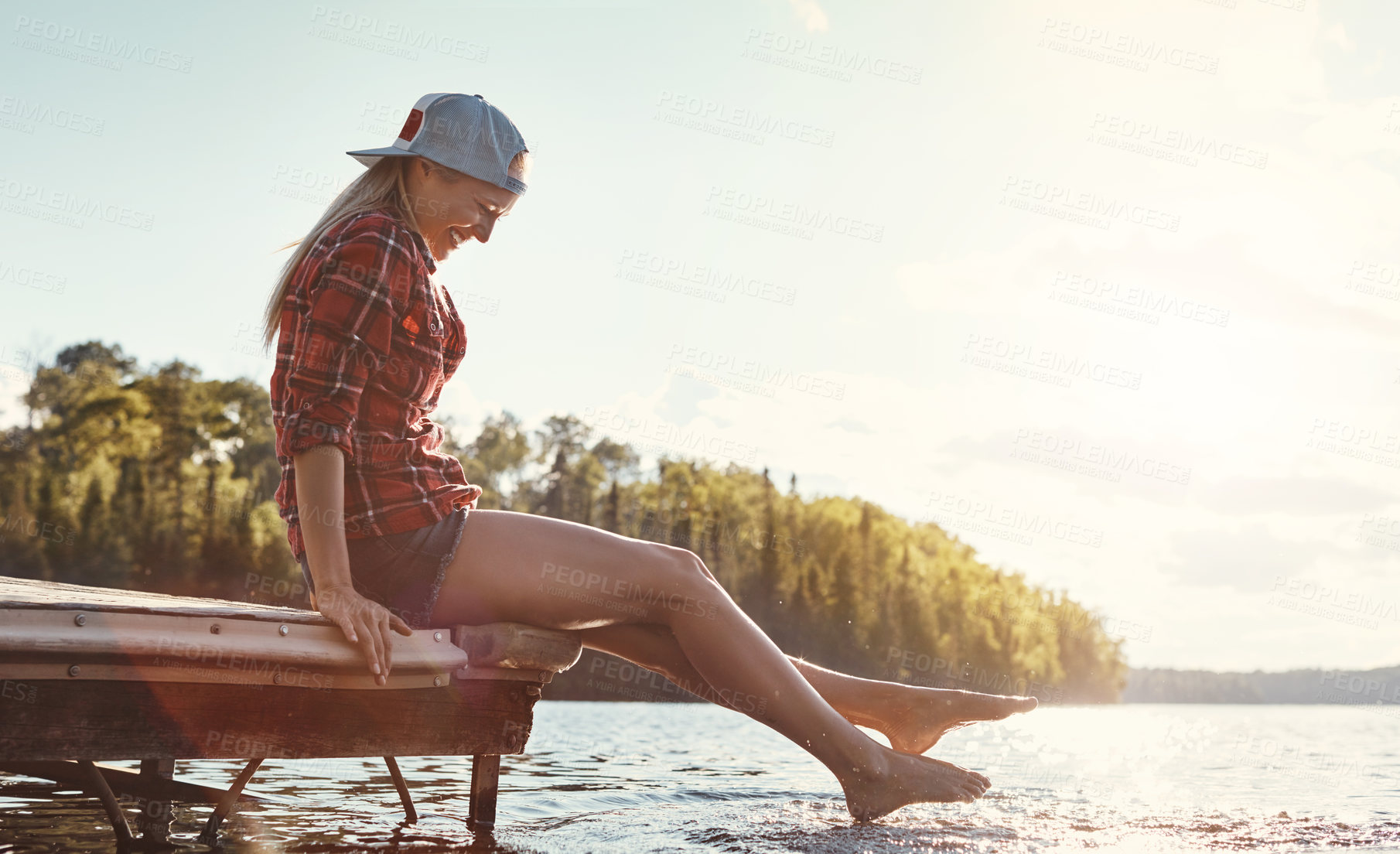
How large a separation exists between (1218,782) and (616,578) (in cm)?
531

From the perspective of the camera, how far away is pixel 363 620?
243 centimetres

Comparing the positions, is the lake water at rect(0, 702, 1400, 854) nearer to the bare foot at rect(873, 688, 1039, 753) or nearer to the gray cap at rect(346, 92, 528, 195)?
the bare foot at rect(873, 688, 1039, 753)

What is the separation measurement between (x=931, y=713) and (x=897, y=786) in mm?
553

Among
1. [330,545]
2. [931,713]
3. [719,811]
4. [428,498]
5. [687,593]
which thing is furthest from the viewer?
[719,811]

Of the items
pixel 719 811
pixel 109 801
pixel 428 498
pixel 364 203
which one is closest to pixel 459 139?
pixel 364 203

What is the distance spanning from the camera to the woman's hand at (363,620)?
94.7 inches

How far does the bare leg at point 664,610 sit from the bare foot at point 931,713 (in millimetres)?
411

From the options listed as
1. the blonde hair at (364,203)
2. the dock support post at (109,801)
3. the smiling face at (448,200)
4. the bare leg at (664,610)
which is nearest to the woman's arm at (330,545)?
the bare leg at (664,610)

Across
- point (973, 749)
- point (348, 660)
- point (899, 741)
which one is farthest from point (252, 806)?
point (973, 749)

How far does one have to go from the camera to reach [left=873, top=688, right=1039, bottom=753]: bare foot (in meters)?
3.49

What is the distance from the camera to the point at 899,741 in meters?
3.53

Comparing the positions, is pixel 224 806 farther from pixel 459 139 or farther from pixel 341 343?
pixel 459 139

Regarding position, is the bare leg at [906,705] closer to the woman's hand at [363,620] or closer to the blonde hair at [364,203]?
the woman's hand at [363,620]

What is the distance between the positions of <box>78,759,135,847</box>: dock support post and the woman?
615 millimetres
